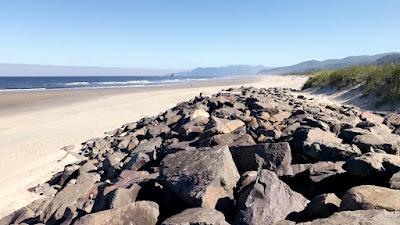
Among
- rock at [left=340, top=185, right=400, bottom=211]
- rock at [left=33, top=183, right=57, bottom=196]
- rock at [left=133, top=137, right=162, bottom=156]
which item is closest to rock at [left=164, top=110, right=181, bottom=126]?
rock at [left=133, top=137, right=162, bottom=156]

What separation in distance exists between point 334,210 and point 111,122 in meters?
14.8

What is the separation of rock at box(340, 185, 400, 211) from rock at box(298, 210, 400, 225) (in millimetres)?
184

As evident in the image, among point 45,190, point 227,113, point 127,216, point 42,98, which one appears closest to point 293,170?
point 127,216

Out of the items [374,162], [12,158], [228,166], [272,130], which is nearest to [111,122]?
[12,158]

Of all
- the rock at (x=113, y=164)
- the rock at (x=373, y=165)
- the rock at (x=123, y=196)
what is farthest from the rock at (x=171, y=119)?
the rock at (x=373, y=165)

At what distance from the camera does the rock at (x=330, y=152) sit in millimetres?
6129

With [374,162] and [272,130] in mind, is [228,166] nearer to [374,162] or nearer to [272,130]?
[374,162]

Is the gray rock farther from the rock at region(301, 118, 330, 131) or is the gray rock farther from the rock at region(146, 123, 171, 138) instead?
the rock at region(146, 123, 171, 138)

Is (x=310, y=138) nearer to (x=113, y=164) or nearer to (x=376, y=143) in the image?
(x=376, y=143)

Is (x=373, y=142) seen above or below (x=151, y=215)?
above

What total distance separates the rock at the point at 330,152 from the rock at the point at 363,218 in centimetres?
219

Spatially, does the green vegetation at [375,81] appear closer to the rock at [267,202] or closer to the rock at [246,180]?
the rock at [246,180]

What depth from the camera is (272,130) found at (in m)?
7.96

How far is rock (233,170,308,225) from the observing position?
460 cm
